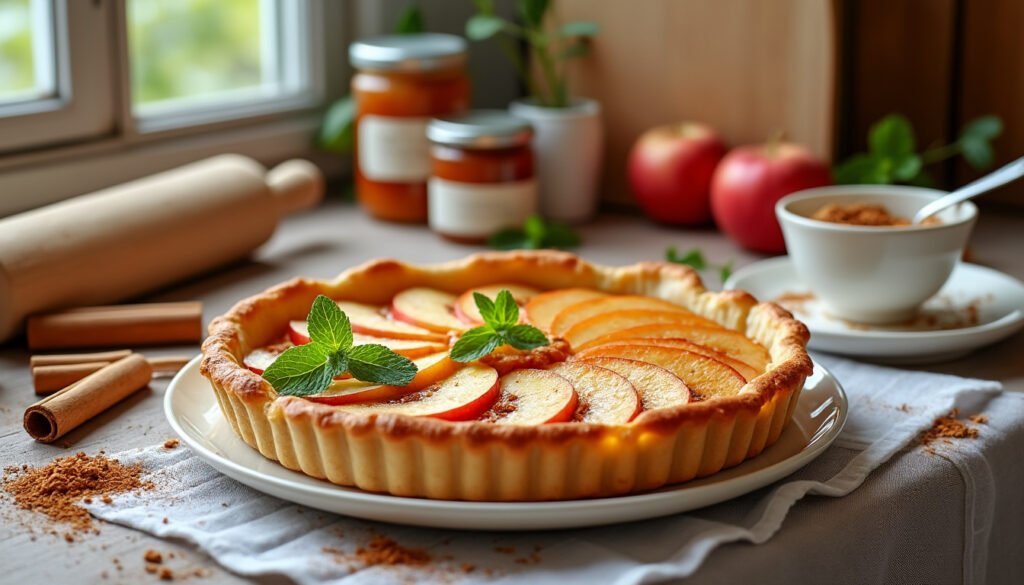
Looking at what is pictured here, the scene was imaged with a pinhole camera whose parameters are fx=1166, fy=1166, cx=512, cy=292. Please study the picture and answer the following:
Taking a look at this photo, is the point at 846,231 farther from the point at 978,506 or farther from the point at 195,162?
the point at 195,162

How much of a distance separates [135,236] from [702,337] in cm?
103

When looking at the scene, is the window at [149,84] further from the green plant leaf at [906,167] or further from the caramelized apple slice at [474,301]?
the green plant leaf at [906,167]

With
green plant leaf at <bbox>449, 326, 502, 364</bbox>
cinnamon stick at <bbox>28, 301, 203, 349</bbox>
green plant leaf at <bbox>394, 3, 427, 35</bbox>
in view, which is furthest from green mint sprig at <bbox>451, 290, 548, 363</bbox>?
green plant leaf at <bbox>394, 3, 427, 35</bbox>

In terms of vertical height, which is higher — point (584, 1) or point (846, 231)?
point (584, 1)

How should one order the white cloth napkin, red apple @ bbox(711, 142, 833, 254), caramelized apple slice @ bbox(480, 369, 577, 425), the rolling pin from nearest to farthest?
the white cloth napkin
caramelized apple slice @ bbox(480, 369, 577, 425)
the rolling pin
red apple @ bbox(711, 142, 833, 254)

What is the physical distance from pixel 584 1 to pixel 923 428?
160 centimetres

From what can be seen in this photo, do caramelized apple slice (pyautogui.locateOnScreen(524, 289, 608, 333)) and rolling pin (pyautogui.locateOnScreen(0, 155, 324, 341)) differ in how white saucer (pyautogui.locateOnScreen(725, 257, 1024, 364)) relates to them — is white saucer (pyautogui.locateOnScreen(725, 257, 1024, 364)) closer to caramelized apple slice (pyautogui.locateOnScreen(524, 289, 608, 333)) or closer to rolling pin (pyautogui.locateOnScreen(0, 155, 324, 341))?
caramelized apple slice (pyautogui.locateOnScreen(524, 289, 608, 333))

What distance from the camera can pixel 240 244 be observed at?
2248 mm

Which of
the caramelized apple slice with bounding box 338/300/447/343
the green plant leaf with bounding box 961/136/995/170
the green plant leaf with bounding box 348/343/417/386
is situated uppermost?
the green plant leaf with bounding box 961/136/995/170

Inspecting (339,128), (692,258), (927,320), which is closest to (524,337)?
(927,320)

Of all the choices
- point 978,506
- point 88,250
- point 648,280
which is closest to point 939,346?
point 978,506

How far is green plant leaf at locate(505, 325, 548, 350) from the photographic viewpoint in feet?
4.72

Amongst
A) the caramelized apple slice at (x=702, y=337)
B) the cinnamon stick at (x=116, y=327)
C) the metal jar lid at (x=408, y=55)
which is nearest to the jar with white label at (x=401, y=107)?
the metal jar lid at (x=408, y=55)

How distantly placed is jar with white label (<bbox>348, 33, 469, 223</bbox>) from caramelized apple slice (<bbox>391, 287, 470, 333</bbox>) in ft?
3.04
